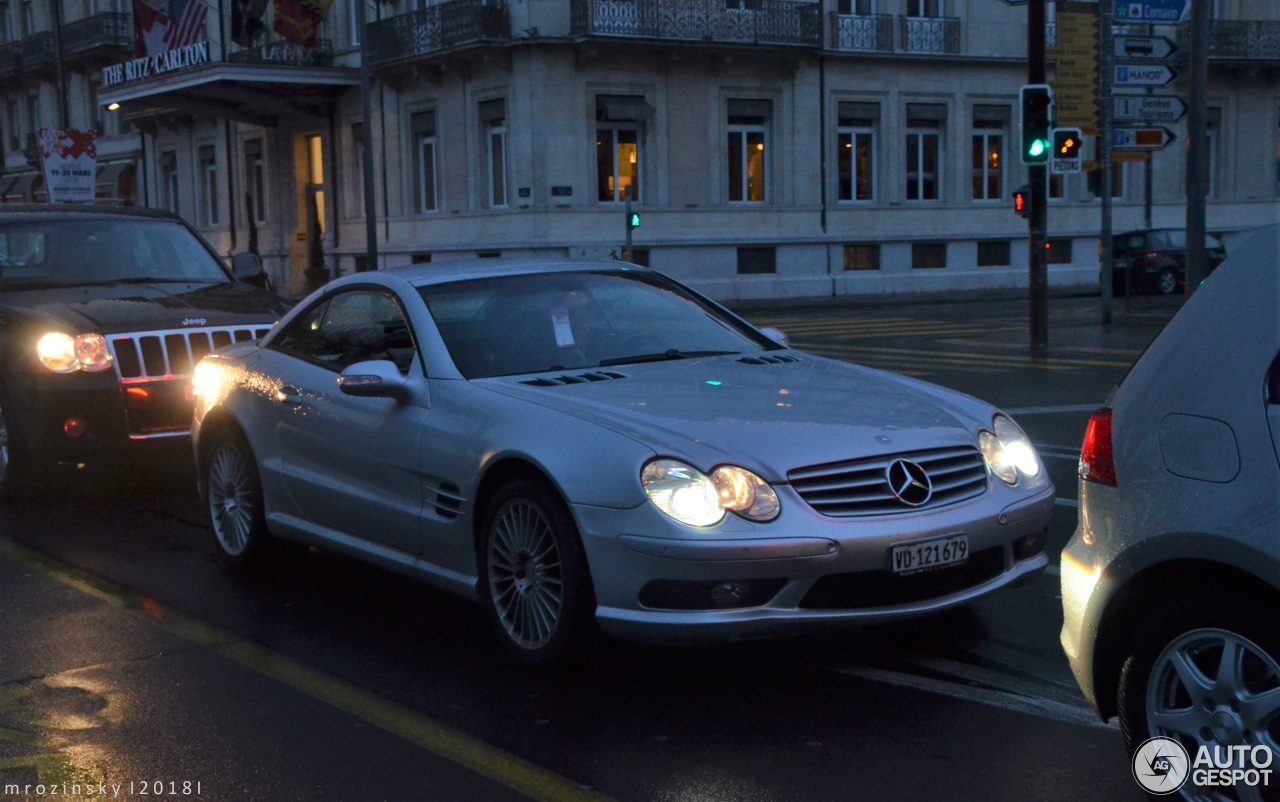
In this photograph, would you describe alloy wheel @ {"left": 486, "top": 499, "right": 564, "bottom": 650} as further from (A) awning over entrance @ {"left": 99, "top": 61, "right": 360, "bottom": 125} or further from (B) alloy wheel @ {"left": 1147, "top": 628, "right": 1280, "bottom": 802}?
(A) awning over entrance @ {"left": 99, "top": 61, "right": 360, "bottom": 125}

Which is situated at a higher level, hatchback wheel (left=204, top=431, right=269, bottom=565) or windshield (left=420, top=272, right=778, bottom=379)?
windshield (left=420, top=272, right=778, bottom=379)

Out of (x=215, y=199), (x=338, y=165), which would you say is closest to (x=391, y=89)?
(x=338, y=165)

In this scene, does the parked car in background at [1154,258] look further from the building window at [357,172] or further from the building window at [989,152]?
the building window at [357,172]

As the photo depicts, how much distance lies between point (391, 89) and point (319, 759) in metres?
34.0

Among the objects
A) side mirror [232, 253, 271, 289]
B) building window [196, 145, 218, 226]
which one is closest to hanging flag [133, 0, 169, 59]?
building window [196, 145, 218, 226]

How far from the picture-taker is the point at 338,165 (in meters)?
39.1

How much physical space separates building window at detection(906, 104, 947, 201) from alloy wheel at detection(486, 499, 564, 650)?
3375 centimetres

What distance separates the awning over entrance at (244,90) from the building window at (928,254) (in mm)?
15003

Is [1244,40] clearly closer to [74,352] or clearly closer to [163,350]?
[163,350]

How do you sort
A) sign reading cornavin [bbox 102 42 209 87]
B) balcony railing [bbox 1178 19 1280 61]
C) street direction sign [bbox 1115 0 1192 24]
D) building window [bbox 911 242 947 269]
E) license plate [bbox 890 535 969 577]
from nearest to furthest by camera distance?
license plate [bbox 890 535 969 577]
street direction sign [bbox 1115 0 1192 24]
sign reading cornavin [bbox 102 42 209 87]
building window [bbox 911 242 947 269]
balcony railing [bbox 1178 19 1280 61]

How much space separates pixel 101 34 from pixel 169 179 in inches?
224

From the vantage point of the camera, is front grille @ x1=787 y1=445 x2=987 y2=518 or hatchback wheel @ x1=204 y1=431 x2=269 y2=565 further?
hatchback wheel @ x1=204 y1=431 x2=269 y2=565

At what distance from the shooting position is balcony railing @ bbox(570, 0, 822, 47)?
32.9 meters
